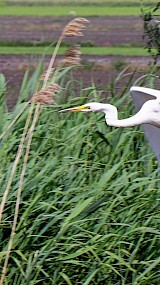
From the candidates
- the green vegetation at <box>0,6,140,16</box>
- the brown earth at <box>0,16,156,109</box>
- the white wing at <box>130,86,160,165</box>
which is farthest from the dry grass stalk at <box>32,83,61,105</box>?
the green vegetation at <box>0,6,140,16</box>

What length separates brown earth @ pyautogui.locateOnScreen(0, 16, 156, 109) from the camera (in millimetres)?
16078

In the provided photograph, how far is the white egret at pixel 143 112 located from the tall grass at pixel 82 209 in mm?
200

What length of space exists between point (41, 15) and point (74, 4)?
176 inches

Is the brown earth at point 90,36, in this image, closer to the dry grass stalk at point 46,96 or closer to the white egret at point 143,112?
the white egret at point 143,112

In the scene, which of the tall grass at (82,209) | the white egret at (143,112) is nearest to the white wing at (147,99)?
the white egret at (143,112)

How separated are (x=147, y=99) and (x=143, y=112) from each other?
0.27 meters

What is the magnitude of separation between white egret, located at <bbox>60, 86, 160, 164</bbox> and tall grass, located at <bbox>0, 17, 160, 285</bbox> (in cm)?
20

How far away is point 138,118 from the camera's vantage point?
580 cm

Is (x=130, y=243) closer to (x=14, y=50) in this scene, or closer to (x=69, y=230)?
(x=69, y=230)

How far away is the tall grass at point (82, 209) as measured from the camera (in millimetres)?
5562

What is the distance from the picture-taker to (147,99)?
6082 millimetres

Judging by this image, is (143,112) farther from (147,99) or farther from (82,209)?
(82,209)

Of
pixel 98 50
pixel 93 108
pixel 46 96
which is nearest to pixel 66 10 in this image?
pixel 98 50

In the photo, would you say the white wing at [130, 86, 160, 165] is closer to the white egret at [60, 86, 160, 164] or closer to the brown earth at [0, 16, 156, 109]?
the white egret at [60, 86, 160, 164]
